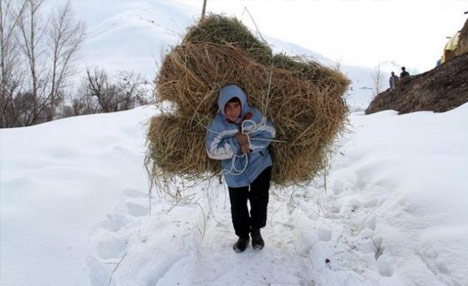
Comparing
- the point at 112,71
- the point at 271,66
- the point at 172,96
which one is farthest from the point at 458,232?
the point at 112,71

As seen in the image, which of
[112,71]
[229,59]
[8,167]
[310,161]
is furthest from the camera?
[112,71]

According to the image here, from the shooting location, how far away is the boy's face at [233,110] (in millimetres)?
2592

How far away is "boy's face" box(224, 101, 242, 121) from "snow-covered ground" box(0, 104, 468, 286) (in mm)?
971

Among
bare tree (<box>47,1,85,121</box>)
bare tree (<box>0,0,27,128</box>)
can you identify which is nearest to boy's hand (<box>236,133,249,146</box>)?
bare tree (<box>0,0,27,128</box>)

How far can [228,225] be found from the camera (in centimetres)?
357

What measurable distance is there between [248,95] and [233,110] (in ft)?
0.57

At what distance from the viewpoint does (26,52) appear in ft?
70.1

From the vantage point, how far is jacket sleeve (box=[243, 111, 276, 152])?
2.65 metres

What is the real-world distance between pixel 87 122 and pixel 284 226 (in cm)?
433

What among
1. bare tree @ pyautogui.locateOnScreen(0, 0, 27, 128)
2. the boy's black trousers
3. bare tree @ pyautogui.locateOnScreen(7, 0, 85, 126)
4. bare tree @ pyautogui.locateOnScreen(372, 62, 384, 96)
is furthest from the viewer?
bare tree @ pyautogui.locateOnScreen(372, 62, 384, 96)

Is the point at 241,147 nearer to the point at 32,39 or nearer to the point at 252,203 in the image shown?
the point at 252,203

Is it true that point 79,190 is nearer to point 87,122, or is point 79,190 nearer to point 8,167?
point 8,167

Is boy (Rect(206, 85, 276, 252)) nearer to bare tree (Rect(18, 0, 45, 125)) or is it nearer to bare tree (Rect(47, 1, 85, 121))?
bare tree (Rect(18, 0, 45, 125))

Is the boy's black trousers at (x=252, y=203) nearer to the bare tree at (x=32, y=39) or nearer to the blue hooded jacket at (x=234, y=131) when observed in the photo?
the blue hooded jacket at (x=234, y=131)
